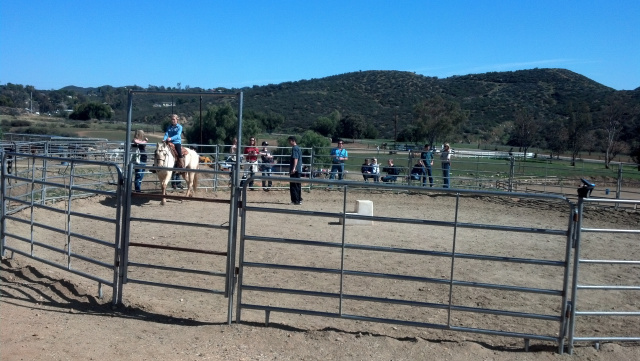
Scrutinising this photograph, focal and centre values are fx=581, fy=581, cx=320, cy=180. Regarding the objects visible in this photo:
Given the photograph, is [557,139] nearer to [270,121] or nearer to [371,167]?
[270,121]

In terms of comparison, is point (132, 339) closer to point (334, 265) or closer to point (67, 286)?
point (67, 286)

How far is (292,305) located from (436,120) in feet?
111

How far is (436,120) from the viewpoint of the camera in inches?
1529

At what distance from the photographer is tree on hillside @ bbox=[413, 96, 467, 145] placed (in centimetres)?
3878

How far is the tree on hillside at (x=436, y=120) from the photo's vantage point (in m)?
38.8

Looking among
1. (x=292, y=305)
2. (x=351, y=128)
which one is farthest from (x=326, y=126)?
(x=292, y=305)

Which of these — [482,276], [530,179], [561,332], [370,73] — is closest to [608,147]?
[530,179]

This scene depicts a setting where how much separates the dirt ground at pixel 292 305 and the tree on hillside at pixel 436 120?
92.6 ft

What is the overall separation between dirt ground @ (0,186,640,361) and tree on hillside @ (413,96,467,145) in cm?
2822

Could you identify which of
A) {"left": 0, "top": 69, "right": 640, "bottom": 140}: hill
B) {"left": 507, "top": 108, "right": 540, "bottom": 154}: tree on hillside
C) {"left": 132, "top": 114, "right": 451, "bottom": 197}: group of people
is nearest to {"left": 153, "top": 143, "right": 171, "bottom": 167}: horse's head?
{"left": 132, "top": 114, "right": 451, "bottom": 197}: group of people

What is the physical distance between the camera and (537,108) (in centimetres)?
6316

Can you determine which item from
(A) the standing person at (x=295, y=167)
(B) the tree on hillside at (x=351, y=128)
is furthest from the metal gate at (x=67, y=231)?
(B) the tree on hillside at (x=351, y=128)

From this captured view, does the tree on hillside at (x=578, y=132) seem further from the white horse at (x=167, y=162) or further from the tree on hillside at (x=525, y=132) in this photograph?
the white horse at (x=167, y=162)

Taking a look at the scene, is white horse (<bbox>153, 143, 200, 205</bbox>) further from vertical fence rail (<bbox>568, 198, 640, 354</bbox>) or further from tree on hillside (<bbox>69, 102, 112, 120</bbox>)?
tree on hillside (<bbox>69, 102, 112, 120</bbox>)
